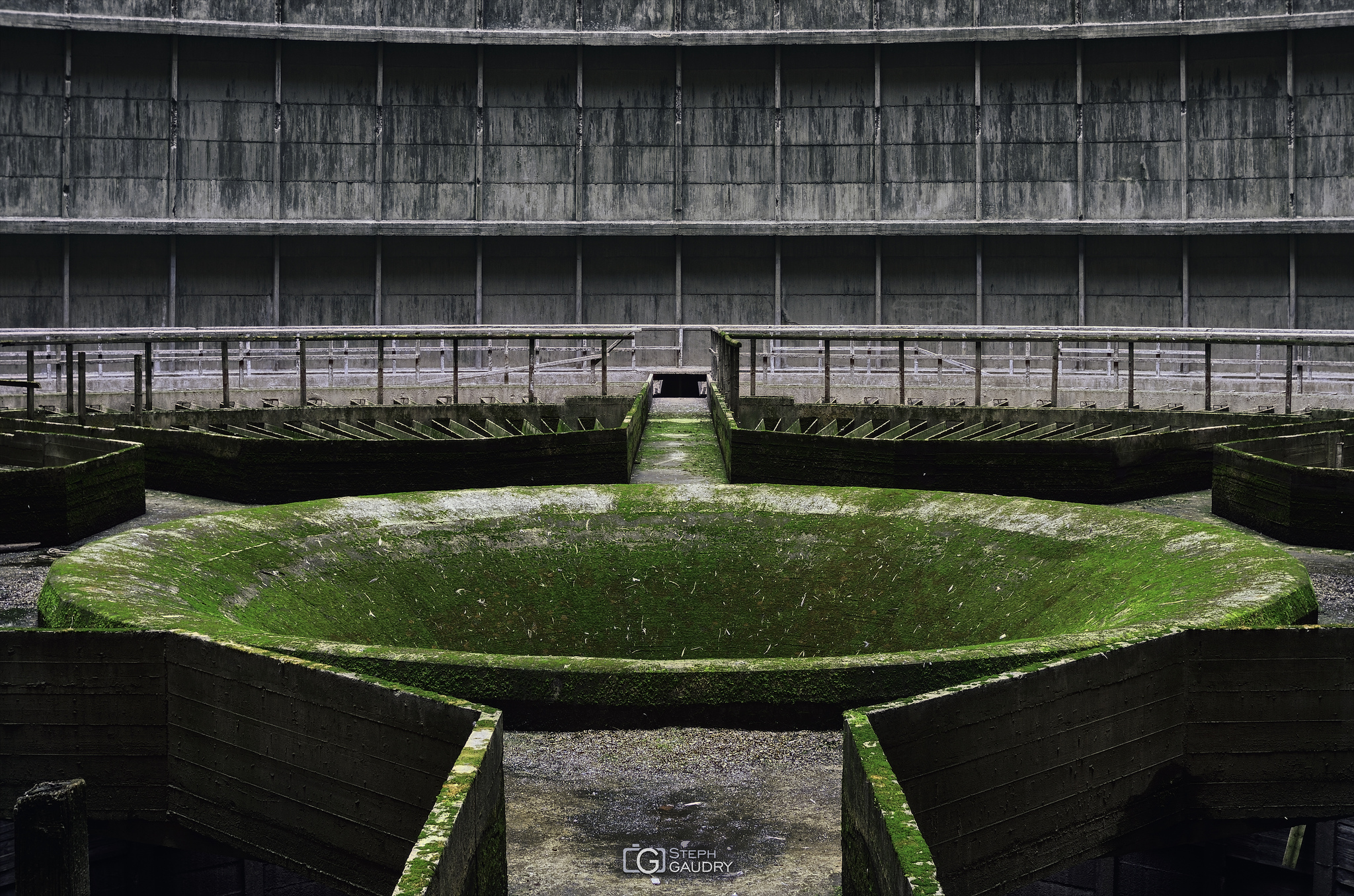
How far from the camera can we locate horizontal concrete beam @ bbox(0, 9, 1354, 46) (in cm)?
3212

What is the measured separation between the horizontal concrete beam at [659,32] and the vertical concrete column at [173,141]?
121 cm

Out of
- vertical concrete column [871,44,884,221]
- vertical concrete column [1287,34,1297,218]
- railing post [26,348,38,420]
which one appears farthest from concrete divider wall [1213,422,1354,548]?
vertical concrete column [871,44,884,221]

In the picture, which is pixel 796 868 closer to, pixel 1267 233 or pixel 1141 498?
pixel 1141 498

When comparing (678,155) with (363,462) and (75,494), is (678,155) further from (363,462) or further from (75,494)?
(75,494)

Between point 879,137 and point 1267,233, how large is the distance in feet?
29.9

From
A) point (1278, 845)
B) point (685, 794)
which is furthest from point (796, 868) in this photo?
point (1278, 845)

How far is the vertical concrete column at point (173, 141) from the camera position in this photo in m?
34.2

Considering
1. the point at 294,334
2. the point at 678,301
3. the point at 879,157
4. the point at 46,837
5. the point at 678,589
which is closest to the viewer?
the point at 46,837

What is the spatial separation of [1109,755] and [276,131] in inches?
1247

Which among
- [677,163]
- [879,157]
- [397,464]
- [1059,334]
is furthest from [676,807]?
[879,157]

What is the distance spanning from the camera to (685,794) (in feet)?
20.6

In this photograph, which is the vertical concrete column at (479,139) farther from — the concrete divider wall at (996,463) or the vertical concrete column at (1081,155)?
the concrete divider wall at (996,463)

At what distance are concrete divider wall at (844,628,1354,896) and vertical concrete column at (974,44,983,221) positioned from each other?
2861cm

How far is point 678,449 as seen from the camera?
19609 mm
